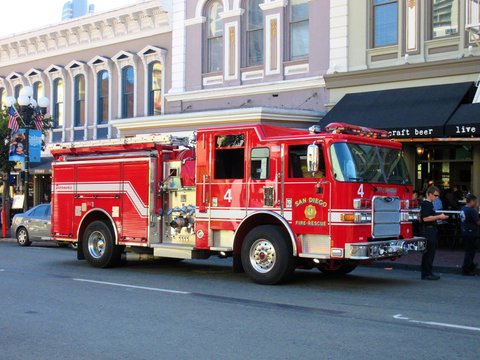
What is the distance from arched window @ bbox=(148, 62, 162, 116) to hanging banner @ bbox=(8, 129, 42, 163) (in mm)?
4905

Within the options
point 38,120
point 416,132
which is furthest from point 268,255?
point 38,120

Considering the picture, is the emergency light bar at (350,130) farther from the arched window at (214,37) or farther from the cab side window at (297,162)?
the arched window at (214,37)

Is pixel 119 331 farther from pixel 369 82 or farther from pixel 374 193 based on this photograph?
pixel 369 82

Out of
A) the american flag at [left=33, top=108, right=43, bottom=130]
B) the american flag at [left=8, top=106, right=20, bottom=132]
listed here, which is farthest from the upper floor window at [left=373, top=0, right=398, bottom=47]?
the american flag at [left=8, top=106, right=20, bottom=132]

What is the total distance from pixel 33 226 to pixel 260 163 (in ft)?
38.4

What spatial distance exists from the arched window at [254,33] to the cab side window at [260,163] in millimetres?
11839

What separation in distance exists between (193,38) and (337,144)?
15.1 m

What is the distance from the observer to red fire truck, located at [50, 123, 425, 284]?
1046 centimetres

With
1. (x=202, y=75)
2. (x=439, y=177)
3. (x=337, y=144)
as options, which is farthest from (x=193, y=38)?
(x=337, y=144)

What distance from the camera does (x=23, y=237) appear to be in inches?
826

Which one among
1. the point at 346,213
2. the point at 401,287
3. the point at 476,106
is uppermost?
the point at 476,106

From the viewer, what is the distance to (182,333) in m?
7.39

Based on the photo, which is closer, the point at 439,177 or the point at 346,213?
the point at 346,213

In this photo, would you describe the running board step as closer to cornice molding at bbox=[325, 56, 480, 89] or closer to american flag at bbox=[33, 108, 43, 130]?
cornice molding at bbox=[325, 56, 480, 89]
